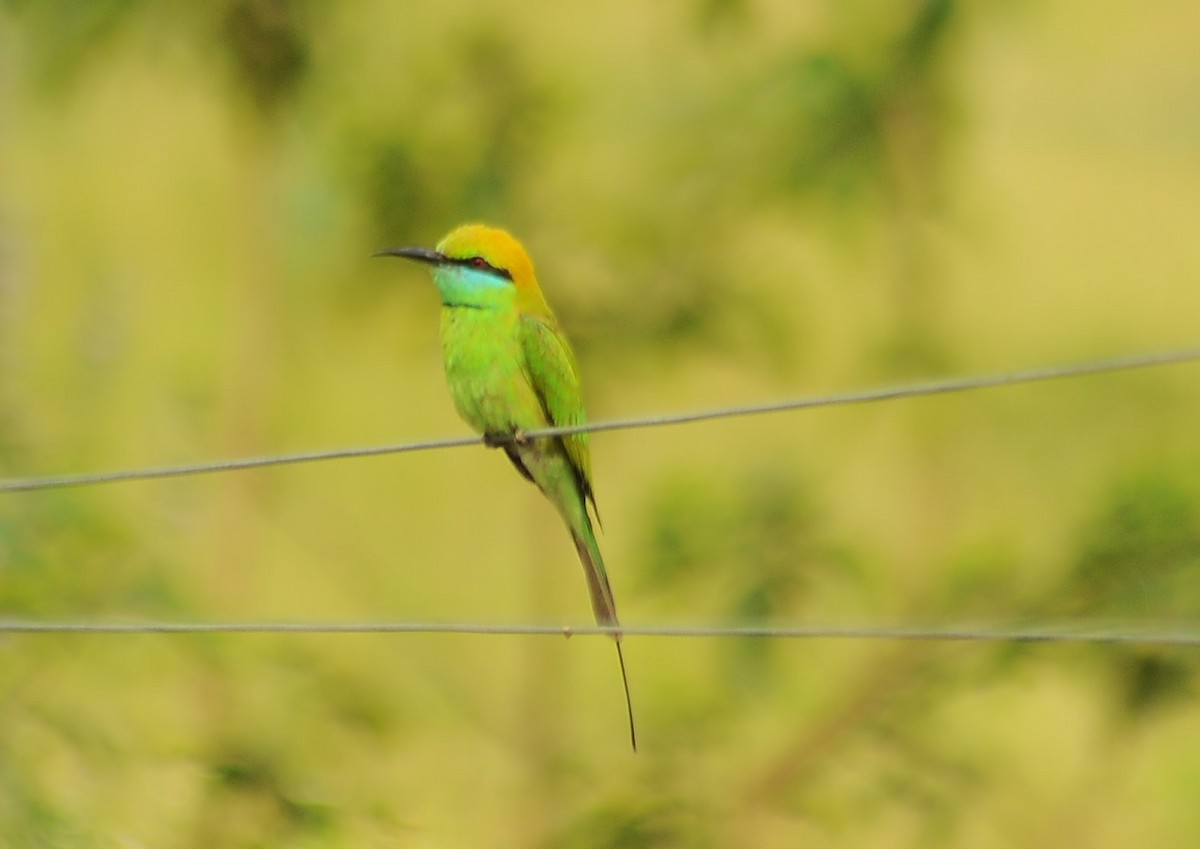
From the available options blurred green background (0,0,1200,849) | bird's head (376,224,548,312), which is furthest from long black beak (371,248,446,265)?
blurred green background (0,0,1200,849)

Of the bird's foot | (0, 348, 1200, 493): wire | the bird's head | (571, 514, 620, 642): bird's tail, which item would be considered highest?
the bird's head

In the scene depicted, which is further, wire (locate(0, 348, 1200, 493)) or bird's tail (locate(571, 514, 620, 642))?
bird's tail (locate(571, 514, 620, 642))

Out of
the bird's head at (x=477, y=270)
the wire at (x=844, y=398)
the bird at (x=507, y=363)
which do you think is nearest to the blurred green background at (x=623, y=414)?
the bird at (x=507, y=363)

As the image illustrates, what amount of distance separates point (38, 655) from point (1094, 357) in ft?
9.07

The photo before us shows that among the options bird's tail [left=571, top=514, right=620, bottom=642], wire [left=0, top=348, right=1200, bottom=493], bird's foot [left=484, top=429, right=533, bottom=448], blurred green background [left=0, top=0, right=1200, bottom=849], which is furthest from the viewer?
blurred green background [left=0, top=0, right=1200, bottom=849]

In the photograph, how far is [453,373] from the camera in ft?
8.57

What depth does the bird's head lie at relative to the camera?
2.63m

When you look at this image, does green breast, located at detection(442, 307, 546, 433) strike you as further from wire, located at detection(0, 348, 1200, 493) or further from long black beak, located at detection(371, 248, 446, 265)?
wire, located at detection(0, 348, 1200, 493)

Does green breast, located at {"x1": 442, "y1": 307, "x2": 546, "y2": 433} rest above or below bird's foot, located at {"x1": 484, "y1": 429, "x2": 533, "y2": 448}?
above

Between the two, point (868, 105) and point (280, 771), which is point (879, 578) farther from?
point (280, 771)

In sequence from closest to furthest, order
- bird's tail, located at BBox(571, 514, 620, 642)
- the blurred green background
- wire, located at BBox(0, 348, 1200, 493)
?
wire, located at BBox(0, 348, 1200, 493)
bird's tail, located at BBox(571, 514, 620, 642)
the blurred green background

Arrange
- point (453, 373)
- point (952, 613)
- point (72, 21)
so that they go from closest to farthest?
point (453, 373) → point (952, 613) → point (72, 21)

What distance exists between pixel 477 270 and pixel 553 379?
0.24 m

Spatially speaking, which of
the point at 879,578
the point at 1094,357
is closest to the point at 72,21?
the point at 879,578
